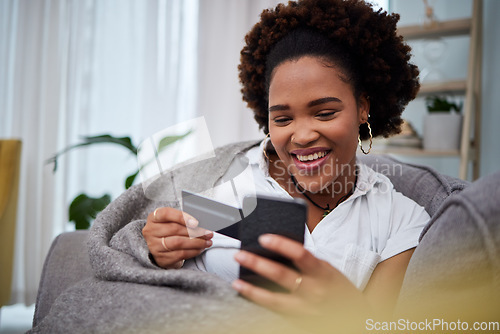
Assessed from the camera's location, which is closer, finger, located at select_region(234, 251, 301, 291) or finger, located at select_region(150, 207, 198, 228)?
finger, located at select_region(234, 251, 301, 291)

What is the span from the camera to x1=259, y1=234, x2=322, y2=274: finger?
483 millimetres

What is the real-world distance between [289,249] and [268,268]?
0.13 ft

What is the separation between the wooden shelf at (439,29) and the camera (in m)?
1.66

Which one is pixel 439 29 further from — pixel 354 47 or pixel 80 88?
pixel 80 88

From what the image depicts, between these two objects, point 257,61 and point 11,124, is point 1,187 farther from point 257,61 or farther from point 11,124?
point 257,61

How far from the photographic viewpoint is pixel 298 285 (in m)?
0.52

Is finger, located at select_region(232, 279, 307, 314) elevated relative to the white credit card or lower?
lower

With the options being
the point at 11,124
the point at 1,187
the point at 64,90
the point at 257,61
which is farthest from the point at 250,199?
the point at 11,124

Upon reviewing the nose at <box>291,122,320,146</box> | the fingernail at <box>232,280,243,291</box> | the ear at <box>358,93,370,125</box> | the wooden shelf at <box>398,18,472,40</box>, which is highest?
the wooden shelf at <box>398,18,472,40</box>

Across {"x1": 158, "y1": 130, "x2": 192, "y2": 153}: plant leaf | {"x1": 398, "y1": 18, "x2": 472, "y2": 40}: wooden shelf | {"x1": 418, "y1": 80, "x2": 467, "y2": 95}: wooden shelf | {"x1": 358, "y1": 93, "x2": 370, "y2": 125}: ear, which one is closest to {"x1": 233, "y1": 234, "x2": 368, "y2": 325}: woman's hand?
{"x1": 358, "y1": 93, "x2": 370, "y2": 125}: ear

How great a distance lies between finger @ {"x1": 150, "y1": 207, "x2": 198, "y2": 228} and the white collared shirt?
0.14 m

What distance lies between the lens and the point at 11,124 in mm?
2354

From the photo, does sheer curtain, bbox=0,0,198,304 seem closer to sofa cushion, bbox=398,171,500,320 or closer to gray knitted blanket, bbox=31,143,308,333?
gray knitted blanket, bbox=31,143,308,333

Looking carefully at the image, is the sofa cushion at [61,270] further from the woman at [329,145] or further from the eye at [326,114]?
the eye at [326,114]
